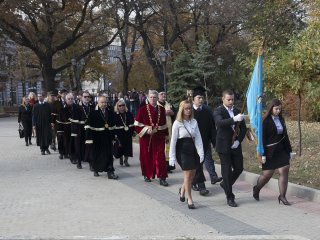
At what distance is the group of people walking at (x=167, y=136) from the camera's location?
8.14 m

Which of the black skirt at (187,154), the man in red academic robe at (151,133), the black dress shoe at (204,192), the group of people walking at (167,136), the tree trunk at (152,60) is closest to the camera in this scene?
the black skirt at (187,154)

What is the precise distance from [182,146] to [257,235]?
91.9 inches

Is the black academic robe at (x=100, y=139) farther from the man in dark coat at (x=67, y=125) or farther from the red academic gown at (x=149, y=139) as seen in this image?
the man in dark coat at (x=67, y=125)

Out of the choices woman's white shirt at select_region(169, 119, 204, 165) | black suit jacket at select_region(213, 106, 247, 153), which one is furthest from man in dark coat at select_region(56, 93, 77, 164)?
black suit jacket at select_region(213, 106, 247, 153)

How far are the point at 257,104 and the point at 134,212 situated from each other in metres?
2.67

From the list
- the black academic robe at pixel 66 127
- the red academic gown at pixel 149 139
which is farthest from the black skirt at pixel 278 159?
the black academic robe at pixel 66 127

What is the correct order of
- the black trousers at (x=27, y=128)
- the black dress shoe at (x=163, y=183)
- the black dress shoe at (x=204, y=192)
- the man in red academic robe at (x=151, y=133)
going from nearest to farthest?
the black dress shoe at (x=204, y=192) → the black dress shoe at (x=163, y=183) → the man in red academic robe at (x=151, y=133) → the black trousers at (x=27, y=128)

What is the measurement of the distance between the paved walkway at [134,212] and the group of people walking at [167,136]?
0.34m

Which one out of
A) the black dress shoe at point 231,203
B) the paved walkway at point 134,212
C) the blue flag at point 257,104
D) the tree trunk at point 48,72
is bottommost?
the paved walkway at point 134,212

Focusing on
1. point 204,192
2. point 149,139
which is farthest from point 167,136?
point 204,192

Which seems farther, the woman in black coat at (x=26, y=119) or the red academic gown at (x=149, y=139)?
the woman in black coat at (x=26, y=119)

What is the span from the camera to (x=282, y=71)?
11844mm

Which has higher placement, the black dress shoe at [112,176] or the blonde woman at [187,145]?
the blonde woman at [187,145]

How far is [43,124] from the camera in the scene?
52.7ft
